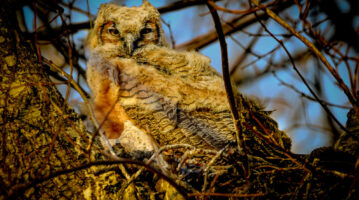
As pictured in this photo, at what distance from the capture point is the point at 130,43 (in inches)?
100

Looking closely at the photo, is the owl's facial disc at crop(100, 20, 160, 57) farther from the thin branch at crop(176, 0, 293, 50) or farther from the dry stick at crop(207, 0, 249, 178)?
the dry stick at crop(207, 0, 249, 178)

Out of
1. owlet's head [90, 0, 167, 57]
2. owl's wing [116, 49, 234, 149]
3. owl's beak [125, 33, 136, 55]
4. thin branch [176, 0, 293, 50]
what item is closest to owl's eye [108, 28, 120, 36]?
owlet's head [90, 0, 167, 57]

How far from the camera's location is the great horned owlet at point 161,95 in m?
2.21

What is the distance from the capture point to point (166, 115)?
86.8 inches

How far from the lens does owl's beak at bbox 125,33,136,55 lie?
2523mm

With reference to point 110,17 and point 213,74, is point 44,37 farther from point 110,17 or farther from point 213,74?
point 213,74

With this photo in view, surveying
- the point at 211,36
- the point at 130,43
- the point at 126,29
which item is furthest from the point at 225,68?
the point at 211,36

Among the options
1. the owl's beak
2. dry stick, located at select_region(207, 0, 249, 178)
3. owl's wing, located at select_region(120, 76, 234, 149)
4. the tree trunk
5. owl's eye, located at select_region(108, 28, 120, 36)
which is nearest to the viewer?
dry stick, located at select_region(207, 0, 249, 178)

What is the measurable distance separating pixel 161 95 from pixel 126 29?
2.99ft

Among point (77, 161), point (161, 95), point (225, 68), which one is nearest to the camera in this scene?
point (225, 68)

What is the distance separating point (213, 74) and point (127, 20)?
106 centimetres

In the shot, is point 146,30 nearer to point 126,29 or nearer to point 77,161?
point 126,29

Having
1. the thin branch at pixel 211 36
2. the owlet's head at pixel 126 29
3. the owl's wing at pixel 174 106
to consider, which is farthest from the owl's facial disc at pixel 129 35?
the thin branch at pixel 211 36

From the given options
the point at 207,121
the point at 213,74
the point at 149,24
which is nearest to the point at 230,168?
the point at 207,121
